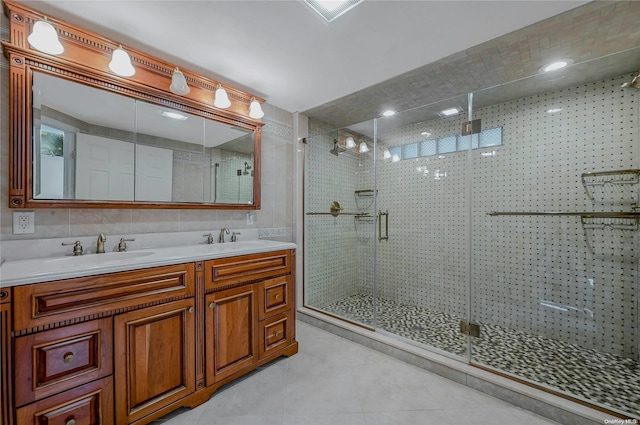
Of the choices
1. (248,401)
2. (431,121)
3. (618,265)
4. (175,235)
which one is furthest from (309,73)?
(618,265)

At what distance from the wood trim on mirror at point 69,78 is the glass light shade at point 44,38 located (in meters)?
0.07

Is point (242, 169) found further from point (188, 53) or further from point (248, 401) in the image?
point (248, 401)

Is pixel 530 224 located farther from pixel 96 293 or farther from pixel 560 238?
pixel 96 293

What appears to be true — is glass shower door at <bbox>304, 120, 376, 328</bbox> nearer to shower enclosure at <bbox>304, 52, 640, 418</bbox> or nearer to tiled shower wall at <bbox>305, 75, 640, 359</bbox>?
shower enclosure at <bbox>304, 52, 640, 418</bbox>

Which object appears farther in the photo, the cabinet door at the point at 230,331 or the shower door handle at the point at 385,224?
the shower door handle at the point at 385,224

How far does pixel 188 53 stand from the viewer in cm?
187

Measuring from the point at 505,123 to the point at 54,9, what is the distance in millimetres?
3585

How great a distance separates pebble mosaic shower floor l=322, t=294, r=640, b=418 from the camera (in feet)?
5.46

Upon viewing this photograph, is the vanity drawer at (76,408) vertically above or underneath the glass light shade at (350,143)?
underneath

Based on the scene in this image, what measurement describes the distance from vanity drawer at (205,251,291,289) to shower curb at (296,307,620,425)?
0.98 meters

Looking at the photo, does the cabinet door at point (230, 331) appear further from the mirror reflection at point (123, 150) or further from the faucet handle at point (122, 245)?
the mirror reflection at point (123, 150)

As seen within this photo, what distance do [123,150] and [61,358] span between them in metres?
1.26

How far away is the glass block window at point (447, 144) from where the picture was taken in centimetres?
285

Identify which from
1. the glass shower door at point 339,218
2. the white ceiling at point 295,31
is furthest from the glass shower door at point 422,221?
the white ceiling at point 295,31
